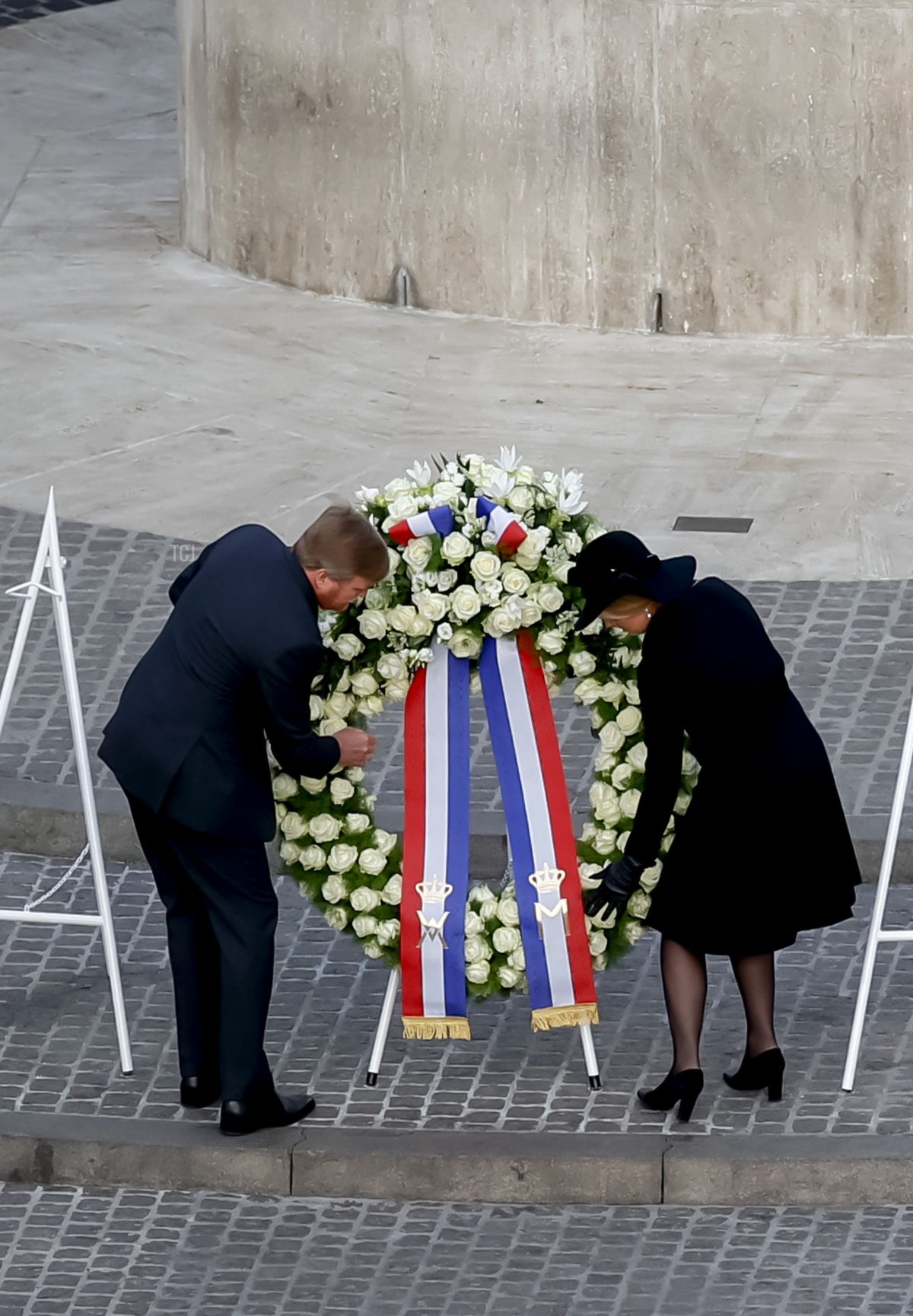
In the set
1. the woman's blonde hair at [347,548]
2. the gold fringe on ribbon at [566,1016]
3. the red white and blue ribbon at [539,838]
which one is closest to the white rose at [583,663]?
the red white and blue ribbon at [539,838]

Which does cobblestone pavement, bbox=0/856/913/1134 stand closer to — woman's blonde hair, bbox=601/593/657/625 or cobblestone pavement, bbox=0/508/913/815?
cobblestone pavement, bbox=0/508/913/815

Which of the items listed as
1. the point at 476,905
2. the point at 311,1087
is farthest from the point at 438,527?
the point at 311,1087

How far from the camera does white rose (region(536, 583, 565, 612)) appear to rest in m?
6.72

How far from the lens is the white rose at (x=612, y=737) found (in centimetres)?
691

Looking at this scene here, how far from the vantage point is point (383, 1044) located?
7.04 m

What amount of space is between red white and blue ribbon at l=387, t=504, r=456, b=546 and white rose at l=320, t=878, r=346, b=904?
3.08 feet

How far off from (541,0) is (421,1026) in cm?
721

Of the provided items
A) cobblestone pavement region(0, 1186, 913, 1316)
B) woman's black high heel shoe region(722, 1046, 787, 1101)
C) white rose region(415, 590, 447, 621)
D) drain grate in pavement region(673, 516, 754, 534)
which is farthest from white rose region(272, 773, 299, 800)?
drain grate in pavement region(673, 516, 754, 534)

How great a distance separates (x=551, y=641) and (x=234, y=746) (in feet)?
2.94

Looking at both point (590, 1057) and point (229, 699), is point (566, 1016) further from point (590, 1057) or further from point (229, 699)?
point (229, 699)

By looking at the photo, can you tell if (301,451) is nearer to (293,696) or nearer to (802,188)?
(802,188)

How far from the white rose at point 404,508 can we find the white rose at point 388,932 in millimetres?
1092

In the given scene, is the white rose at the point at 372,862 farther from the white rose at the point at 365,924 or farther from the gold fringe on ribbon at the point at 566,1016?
the gold fringe on ribbon at the point at 566,1016

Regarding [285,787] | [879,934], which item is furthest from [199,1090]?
[879,934]
